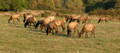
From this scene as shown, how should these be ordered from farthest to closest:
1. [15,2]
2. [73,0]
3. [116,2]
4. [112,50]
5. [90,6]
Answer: [73,0] → [90,6] → [116,2] → [15,2] → [112,50]

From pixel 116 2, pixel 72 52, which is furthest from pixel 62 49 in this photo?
pixel 116 2

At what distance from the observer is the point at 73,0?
364 ft

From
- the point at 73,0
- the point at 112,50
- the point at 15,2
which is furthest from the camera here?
the point at 73,0

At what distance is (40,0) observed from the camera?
10075cm

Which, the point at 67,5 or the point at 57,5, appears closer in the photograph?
the point at 67,5

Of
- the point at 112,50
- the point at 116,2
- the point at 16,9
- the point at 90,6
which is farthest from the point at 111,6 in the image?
the point at 112,50

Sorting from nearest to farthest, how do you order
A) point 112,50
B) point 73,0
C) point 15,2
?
point 112,50
point 15,2
point 73,0

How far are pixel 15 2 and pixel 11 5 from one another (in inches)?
59.4

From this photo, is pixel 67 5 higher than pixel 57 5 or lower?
higher

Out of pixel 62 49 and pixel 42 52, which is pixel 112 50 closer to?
pixel 62 49

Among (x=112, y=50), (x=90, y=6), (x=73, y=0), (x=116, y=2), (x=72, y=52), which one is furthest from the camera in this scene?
(x=73, y=0)

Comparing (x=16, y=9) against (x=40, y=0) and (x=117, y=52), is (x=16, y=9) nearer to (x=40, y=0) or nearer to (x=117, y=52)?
(x=40, y=0)

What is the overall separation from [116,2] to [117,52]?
2892 inches

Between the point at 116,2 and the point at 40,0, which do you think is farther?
the point at 40,0
